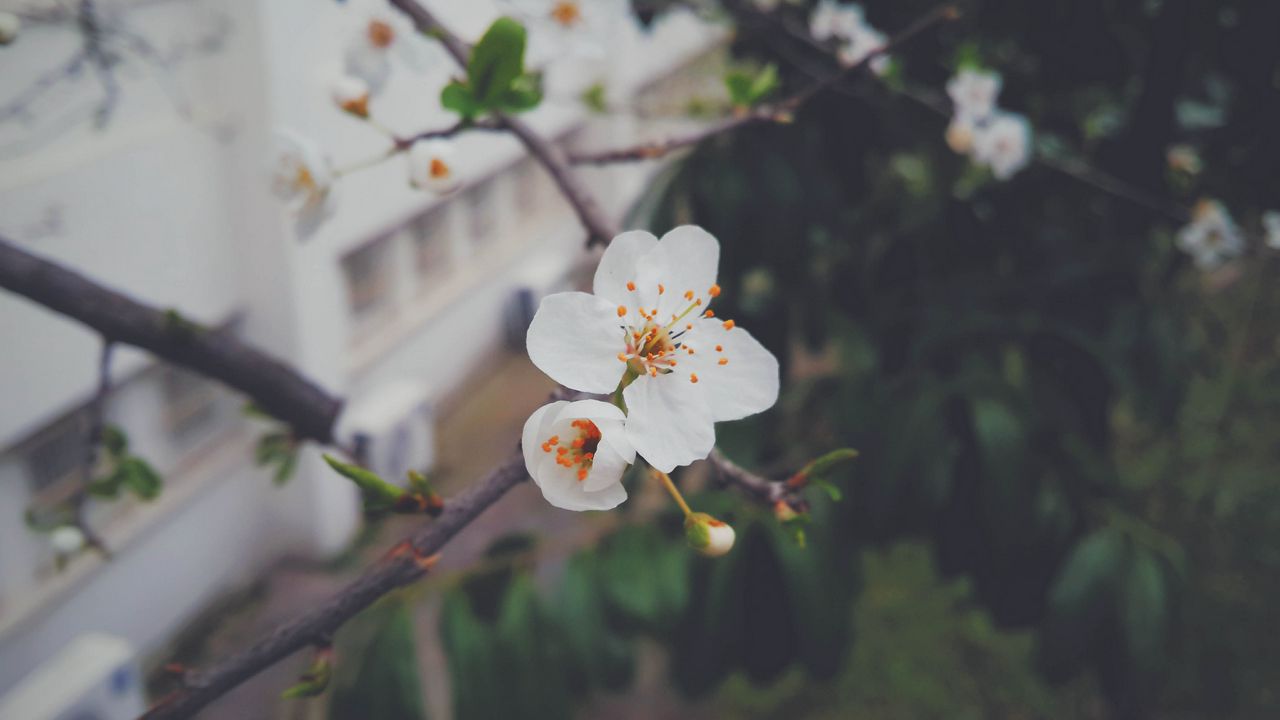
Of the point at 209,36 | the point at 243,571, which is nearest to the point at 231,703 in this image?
the point at 243,571

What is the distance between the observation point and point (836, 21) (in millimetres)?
1366

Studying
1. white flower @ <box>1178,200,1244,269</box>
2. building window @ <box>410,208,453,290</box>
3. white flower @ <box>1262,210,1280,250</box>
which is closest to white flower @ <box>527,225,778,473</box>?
white flower @ <box>1262,210,1280,250</box>

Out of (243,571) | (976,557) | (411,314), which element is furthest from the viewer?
(411,314)

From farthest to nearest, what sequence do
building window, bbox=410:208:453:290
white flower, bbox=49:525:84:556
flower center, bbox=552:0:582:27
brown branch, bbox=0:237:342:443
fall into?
building window, bbox=410:208:453:290, flower center, bbox=552:0:582:27, white flower, bbox=49:525:84:556, brown branch, bbox=0:237:342:443

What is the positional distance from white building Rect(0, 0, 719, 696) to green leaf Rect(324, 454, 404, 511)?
3.22ft

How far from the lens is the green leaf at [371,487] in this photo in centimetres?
53

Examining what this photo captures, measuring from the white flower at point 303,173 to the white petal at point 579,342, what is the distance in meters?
0.38

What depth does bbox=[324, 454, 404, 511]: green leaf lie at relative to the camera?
53 centimetres

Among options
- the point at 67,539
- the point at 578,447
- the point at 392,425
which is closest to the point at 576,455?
the point at 578,447

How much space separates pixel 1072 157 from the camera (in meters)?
1.43

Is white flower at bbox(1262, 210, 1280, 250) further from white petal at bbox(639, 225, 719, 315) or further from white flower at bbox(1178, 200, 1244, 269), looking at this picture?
white petal at bbox(639, 225, 719, 315)

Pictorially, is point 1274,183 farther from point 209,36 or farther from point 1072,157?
point 209,36

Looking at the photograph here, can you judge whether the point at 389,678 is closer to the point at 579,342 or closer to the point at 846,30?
the point at 579,342

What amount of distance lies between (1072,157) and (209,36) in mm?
2257
